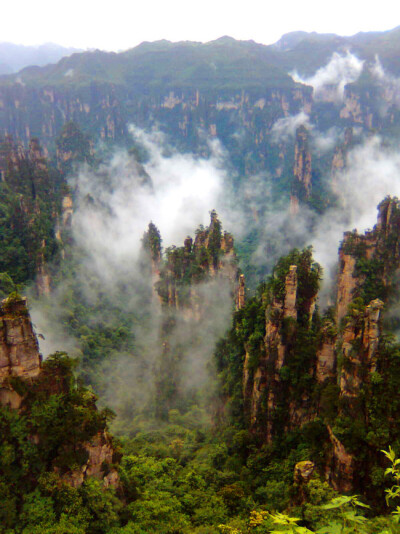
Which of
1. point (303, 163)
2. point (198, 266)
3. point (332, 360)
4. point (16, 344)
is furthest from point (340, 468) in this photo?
point (303, 163)

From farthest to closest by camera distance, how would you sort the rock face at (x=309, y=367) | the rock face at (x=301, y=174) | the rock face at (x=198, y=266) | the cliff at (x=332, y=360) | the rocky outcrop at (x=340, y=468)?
the rock face at (x=301, y=174) < the rock face at (x=198, y=266) < the rock face at (x=309, y=367) < the rocky outcrop at (x=340, y=468) < the cliff at (x=332, y=360)

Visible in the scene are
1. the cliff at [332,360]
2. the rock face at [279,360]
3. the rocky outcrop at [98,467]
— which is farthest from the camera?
the rock face at [279,360]

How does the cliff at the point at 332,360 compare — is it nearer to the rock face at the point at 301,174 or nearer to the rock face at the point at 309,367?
the rock face at the point at 309,367

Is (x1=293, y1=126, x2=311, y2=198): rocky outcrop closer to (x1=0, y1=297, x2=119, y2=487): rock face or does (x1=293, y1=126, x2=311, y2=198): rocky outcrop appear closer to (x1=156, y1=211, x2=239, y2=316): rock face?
(x1=156, y1=211, x2=239, y2=316): rock face

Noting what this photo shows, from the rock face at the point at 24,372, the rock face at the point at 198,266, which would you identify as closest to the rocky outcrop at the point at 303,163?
the rock face at the point at 198,266

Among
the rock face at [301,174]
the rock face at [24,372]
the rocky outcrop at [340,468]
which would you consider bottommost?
the rocky outcrop at [340,468]

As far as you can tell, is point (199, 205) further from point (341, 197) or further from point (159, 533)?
point (159, 533)

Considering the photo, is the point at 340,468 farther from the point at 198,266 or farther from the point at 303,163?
the point at 303,163

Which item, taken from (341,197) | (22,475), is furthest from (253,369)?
(341,197)
